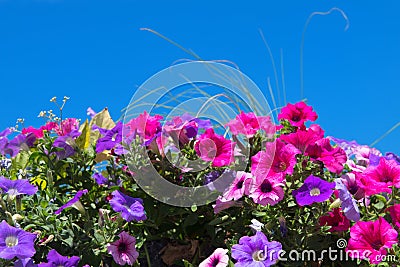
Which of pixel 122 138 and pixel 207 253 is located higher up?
pixel 122 138

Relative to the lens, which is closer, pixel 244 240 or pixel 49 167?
pixel 244 240

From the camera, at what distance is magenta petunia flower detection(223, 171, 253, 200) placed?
6.93ft

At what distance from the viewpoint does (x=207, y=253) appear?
2.35 metres

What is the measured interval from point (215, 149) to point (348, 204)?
52 cm

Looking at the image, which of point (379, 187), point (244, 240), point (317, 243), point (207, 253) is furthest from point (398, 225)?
point (207, 253)

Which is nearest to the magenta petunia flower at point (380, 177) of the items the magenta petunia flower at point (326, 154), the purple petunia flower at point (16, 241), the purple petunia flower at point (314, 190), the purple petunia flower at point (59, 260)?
the magenta petunia flower at point (326, 154)

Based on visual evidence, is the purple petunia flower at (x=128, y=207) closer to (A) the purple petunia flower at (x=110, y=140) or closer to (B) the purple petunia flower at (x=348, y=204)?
(A) the purple petunia flower at (x=110, y=140)

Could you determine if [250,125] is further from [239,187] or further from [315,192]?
[315,192]

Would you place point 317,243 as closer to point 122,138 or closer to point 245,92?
point 122,138

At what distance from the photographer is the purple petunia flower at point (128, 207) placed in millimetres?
2035

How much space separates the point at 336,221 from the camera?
7.25 feet

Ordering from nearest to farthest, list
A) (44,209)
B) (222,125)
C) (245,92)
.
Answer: (44,209)
(222,125)
(245,92)

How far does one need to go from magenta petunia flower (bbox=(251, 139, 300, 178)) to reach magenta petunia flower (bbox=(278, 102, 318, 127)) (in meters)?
0.32

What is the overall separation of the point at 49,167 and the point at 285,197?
2.99 ft
